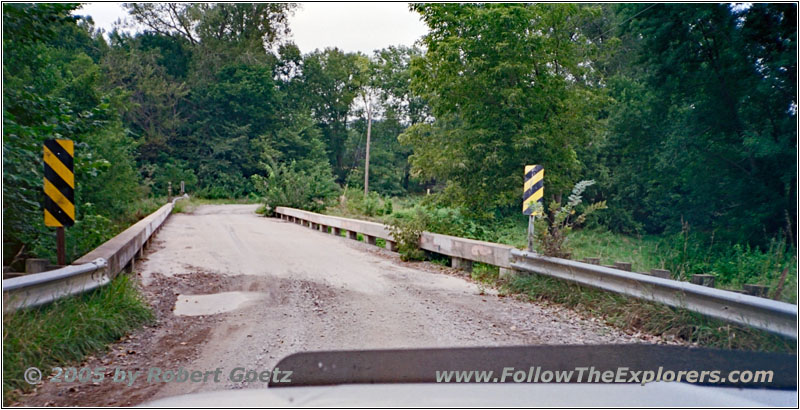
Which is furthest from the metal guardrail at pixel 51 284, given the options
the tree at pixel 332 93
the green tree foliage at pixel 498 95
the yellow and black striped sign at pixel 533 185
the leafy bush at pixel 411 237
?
the tree at pixel 332 93

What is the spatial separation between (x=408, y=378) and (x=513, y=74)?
13.3 meters

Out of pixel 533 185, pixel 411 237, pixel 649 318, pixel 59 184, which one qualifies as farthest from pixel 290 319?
pixel 411 237

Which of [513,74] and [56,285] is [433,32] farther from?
[56,285]

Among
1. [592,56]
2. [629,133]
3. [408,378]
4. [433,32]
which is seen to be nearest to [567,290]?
[408,378]

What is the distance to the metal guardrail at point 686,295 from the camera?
385cm

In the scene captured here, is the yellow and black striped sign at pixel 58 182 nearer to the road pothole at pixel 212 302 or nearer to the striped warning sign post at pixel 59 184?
the striped warning sign post at pixel 59 184

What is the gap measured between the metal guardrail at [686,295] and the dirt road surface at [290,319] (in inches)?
19.8

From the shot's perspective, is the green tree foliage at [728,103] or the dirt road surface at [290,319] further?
the green tree foliage at [728,103]

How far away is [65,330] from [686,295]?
528cm

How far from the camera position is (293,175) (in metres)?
25.1

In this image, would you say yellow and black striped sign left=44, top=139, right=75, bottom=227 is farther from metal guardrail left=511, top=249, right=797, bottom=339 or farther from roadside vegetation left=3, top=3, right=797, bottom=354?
metal guardrail left=511, top=249, right=797, bottom=339

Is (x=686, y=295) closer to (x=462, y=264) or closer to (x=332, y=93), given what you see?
(x=462, y=264)

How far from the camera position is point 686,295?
464 cm

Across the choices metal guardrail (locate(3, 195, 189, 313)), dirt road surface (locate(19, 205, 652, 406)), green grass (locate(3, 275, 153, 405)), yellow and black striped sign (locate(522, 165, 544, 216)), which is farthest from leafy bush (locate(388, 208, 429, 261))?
green grass (locate(3, 275, 153, 405))
